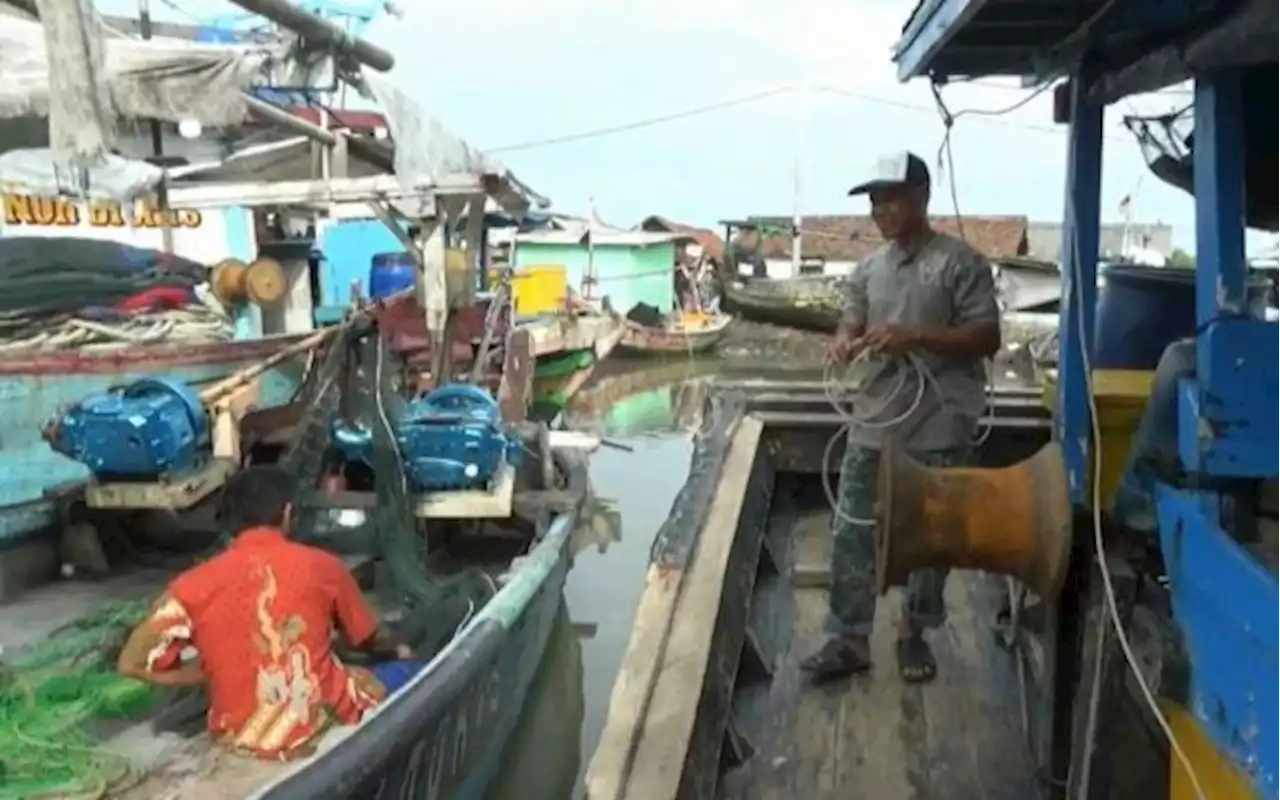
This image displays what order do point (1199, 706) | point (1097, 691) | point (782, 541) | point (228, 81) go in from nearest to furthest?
point (1199, 706)
point (1097, 691)
point (782, 541)
point (228, 81)

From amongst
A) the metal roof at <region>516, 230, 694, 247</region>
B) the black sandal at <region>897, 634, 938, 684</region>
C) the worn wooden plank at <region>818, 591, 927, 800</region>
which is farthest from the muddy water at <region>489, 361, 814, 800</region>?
the metal roof at <region>516, 230, 694, 247</region>

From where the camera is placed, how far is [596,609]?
11742mm

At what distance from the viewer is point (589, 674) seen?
1012 cm

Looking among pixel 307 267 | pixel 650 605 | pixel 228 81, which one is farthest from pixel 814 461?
pixel 307 267

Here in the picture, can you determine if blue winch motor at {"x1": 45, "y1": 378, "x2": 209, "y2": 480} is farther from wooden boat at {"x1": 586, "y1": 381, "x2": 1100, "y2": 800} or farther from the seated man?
wooden boat at {"x1": 586, "y1": 381, "x2": 1100, "y2": 800}

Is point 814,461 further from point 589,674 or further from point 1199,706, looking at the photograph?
point 589,674

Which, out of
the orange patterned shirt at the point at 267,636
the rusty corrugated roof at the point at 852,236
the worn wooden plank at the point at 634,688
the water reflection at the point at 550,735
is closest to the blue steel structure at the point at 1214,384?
the worn wooden plank at the point at 634,688

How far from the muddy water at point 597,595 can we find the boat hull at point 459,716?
580 millimetres

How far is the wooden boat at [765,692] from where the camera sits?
9.98 feet

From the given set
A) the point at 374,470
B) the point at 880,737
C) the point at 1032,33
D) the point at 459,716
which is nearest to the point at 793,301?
the point at 374,470

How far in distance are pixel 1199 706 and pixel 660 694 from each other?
1.24m

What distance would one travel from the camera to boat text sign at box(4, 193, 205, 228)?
35.4 feet

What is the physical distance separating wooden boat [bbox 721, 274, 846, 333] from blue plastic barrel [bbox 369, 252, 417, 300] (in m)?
12.9

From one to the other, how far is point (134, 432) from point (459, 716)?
2889mm
